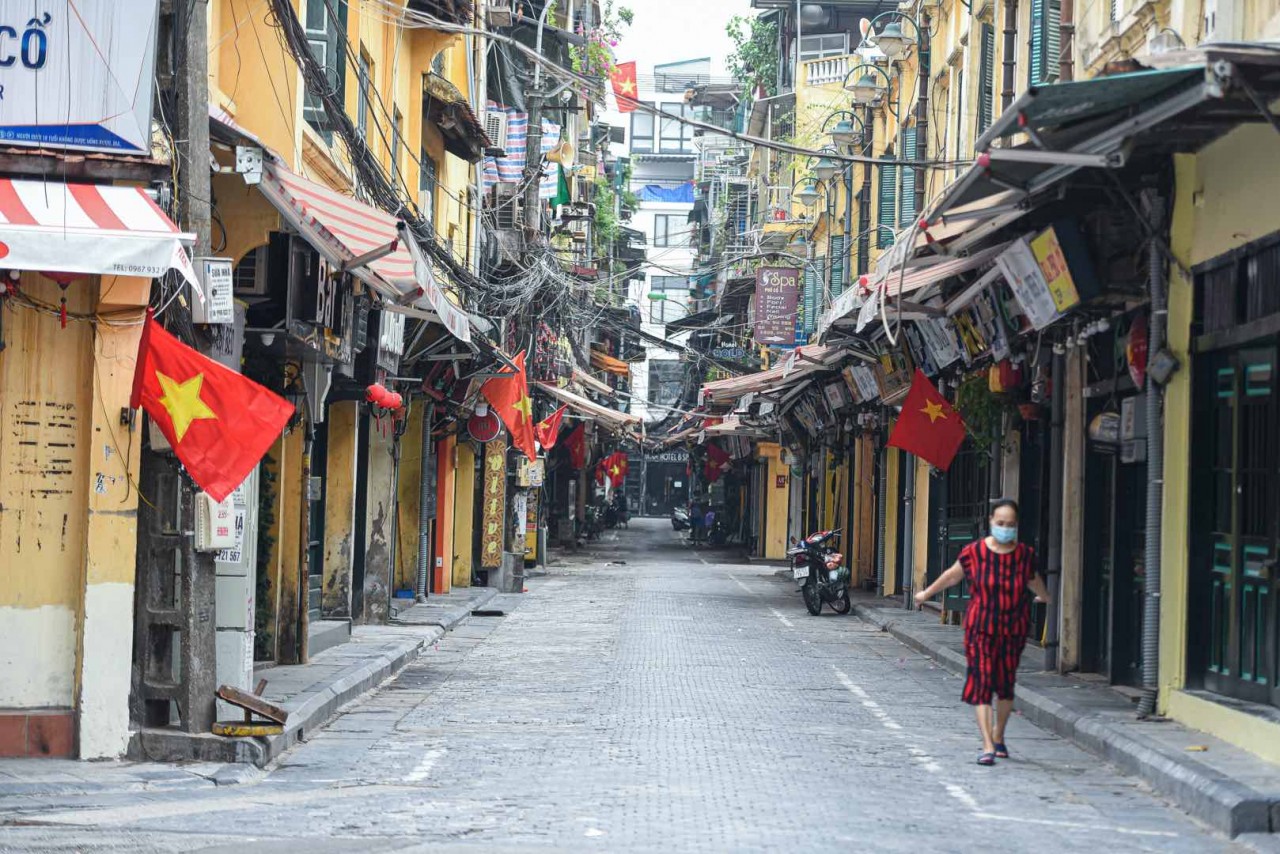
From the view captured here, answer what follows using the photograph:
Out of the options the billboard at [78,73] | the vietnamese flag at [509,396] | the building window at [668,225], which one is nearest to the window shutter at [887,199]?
the vietnamese flag at [509,396]

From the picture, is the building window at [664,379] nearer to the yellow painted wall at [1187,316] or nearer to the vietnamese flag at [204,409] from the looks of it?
the yellow painted wall at [1187,316]

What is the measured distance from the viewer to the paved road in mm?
8430

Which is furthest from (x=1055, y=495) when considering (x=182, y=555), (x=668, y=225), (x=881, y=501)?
(x=668, y=225)

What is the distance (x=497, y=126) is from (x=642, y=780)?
25.7 meters

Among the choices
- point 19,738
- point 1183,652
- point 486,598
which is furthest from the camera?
point 486,598

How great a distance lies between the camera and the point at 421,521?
25.4 m

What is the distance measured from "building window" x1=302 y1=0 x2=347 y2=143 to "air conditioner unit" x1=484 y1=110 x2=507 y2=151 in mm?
15117

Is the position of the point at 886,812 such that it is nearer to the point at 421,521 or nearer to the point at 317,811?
the point at 317,811

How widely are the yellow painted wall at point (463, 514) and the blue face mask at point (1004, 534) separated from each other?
20.1 metres

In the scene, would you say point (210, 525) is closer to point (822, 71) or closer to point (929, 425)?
point (929, 425)

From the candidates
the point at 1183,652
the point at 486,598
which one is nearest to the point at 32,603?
the point at 1183,652

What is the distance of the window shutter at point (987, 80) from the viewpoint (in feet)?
73.8

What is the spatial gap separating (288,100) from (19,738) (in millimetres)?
7322

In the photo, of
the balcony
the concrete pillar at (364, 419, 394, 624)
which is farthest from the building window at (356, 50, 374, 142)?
the balcony
